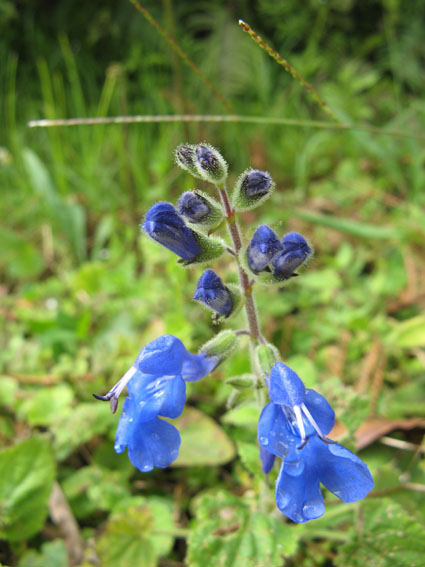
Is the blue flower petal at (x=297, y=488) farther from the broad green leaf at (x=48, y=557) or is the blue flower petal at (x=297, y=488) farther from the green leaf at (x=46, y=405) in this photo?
the green leaf at (x=46, y=405)

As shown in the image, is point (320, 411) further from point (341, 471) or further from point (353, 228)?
point (353, 228)

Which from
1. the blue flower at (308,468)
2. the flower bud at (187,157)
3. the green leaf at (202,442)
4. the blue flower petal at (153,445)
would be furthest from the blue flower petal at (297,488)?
the green leaf at (202,442)

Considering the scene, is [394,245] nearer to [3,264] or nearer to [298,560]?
[298,560]

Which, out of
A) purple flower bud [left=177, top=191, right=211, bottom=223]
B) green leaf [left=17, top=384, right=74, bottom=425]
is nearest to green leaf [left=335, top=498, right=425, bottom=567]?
purple flower bud [left=177, top=191, right=211, bottom=223]

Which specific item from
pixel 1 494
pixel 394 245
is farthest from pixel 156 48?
pixel 1 494

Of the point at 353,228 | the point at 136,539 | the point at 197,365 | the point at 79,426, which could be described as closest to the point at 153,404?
the point at 197,365
